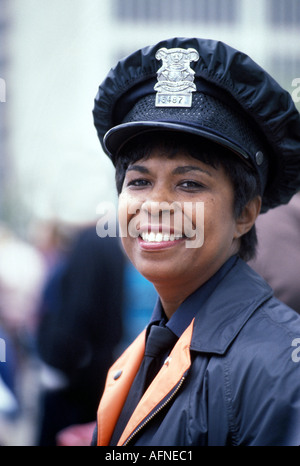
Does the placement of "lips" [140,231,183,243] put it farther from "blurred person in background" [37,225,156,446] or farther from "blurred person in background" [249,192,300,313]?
"blurred person in background" [37,225,156,446]

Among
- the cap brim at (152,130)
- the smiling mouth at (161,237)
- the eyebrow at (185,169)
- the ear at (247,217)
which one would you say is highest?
the cap brim at (152,130)

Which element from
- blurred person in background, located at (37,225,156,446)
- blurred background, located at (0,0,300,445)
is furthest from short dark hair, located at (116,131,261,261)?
blurred background, located at (0,0,300,445)

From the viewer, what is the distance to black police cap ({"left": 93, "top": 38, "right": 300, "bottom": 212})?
1966 millimetres

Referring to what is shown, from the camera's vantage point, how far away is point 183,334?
1.94 meters

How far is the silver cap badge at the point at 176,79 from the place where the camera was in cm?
200

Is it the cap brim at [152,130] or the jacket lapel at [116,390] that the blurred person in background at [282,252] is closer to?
the jacket lapel at [116,390]

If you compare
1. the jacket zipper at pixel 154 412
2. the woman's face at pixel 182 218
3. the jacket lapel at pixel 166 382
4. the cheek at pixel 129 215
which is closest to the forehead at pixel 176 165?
the woman's face at pixel 182 218

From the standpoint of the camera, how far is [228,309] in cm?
193

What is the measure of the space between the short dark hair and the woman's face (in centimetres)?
2

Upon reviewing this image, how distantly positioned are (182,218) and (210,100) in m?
0.38

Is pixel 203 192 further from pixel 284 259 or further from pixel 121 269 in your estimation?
pixel 121 269

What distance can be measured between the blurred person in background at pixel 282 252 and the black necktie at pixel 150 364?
0.64 meters

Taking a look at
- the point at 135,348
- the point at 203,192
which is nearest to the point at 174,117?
the point at 203,192

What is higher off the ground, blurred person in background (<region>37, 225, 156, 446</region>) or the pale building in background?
the pale building in background
